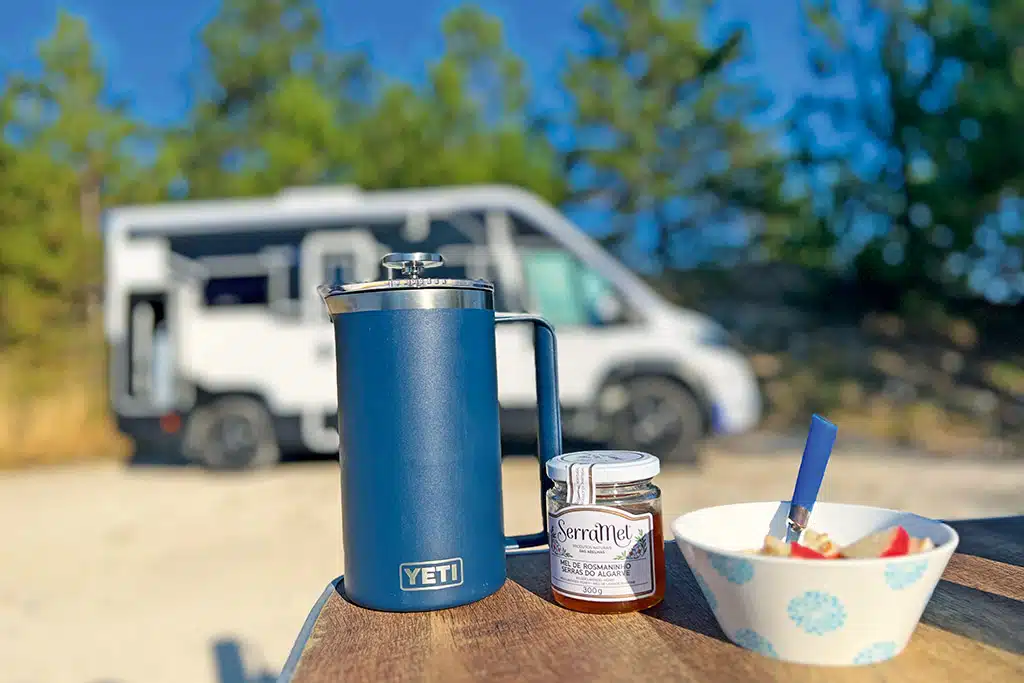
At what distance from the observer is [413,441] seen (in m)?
0.91

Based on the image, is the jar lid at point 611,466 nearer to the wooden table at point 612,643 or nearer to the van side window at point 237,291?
the wooden table at point 612,643

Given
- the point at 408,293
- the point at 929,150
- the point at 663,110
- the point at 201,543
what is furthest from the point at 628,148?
the point at 408,293

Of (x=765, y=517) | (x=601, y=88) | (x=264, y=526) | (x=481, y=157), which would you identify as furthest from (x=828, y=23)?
(x=765, y=517)

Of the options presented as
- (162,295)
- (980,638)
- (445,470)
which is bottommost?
(980,638)

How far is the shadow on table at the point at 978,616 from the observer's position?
0.78m

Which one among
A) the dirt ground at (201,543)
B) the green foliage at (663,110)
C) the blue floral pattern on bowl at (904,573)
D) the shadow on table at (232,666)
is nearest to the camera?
the blue floral pattern on bowl at (904,573)

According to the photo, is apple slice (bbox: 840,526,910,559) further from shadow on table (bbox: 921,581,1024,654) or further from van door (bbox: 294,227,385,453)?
van door (bbox: 294,227,385,453)

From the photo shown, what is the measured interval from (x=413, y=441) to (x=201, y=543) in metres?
4.13

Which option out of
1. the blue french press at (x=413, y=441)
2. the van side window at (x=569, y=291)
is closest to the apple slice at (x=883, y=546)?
the blue french press at (x=413, y=441)

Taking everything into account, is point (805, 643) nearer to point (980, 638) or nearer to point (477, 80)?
point (980, 638)

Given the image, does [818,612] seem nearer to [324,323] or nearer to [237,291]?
[324,323]

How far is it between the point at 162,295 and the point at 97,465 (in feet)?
6.11

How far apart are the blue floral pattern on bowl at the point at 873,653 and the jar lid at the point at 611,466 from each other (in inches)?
9.1

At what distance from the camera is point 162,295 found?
7.18 meters
